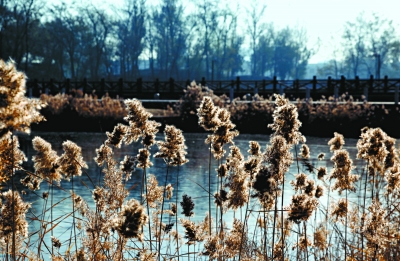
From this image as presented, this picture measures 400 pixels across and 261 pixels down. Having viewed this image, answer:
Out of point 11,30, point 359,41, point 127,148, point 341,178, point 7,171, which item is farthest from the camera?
point 359,41

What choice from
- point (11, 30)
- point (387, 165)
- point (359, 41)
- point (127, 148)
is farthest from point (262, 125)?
point (359, 41)

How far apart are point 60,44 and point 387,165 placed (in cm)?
6935

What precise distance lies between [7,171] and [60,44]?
231 ft

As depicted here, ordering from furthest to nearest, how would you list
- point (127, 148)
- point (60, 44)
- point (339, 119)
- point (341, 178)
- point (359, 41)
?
point (359, 41), point (60, 44), point (339, 119), point (127, 148), point (341, 178)

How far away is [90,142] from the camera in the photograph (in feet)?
68.3

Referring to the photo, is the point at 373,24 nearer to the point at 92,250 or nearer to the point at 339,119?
the point at 339,119

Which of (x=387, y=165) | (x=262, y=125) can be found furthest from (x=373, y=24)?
(x=387, y=165)

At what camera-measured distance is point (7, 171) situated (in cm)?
365

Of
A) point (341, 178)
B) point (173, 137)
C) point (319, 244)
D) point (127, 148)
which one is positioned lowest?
point (127, 148)

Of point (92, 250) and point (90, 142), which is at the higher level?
point (92, 250)

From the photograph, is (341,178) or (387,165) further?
(387,165)

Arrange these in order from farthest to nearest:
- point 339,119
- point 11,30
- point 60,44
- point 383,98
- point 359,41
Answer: point 359,41 < point 60,44 < point 11,30 < point 383,98 < point 339,119

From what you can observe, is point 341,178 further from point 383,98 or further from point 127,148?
point 383,98

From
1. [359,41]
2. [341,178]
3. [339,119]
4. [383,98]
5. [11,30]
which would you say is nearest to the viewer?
[341,178]
